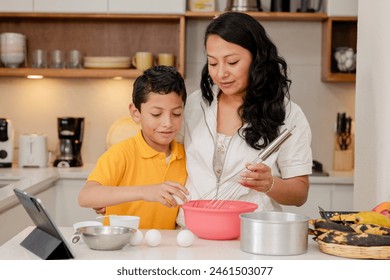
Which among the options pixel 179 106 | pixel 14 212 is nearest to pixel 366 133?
pixel 179 106

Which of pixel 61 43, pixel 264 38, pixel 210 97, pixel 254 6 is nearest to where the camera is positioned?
pixel 264 38

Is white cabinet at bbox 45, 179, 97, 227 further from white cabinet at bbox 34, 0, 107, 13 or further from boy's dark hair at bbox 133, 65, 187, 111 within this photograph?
boy's dark hair at bbox 133, 65, 187, 111

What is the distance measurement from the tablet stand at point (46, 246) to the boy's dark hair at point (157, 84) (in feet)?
2.04

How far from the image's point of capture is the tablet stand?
1.57 m

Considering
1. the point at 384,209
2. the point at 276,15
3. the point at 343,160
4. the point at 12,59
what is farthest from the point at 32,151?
the point at 384,209

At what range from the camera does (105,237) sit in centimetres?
164

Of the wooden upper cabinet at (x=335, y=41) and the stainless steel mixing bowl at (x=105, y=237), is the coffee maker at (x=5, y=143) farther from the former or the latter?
the stainless steel mixing bowl at (x=105, y=237)

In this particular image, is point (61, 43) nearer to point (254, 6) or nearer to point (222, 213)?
point (254, 6)

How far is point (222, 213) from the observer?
1775mm

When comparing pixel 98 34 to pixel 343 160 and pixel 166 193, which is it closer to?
pixel 343 160

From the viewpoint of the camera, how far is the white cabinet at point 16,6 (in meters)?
4.05

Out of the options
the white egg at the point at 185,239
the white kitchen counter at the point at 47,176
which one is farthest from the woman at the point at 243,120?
the white kitchen counter at the point at 47,176

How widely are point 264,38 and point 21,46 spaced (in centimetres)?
241

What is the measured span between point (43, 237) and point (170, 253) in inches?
11.7
